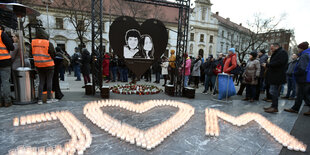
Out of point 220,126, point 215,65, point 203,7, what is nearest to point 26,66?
point 220,126

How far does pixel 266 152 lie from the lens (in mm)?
2902

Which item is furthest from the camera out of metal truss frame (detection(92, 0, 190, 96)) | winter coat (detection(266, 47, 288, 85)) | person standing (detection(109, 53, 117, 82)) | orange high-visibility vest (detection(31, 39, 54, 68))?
person standing (detection(109, 53, 117, 82))

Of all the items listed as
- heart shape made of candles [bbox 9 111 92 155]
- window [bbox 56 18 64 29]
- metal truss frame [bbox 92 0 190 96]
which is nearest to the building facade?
window [bbox 56 18 64 29]

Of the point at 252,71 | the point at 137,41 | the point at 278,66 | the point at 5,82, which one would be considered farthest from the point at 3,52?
the point at 252,71

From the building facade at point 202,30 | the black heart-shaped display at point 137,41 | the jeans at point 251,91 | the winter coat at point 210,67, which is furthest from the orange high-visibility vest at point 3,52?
the building facade at point 202,30

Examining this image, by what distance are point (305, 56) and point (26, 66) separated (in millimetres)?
8426

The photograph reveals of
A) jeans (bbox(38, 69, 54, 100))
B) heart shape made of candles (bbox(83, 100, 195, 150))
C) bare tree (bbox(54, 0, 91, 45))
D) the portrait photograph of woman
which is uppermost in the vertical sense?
bare tree (bbox(54, 0, 91, 45))

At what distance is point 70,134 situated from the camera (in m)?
3.11

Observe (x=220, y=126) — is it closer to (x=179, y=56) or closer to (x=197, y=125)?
(x=197, y=125)

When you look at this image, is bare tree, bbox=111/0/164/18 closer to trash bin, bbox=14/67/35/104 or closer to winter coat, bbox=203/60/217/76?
winter coat, bbox=203/60/217/76

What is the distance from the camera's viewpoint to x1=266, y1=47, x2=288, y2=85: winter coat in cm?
489

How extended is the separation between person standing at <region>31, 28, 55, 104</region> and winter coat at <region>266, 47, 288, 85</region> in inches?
262

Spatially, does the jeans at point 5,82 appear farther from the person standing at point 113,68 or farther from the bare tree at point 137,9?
the bare tree at point 137,9

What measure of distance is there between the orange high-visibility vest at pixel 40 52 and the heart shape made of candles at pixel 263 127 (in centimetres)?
477
